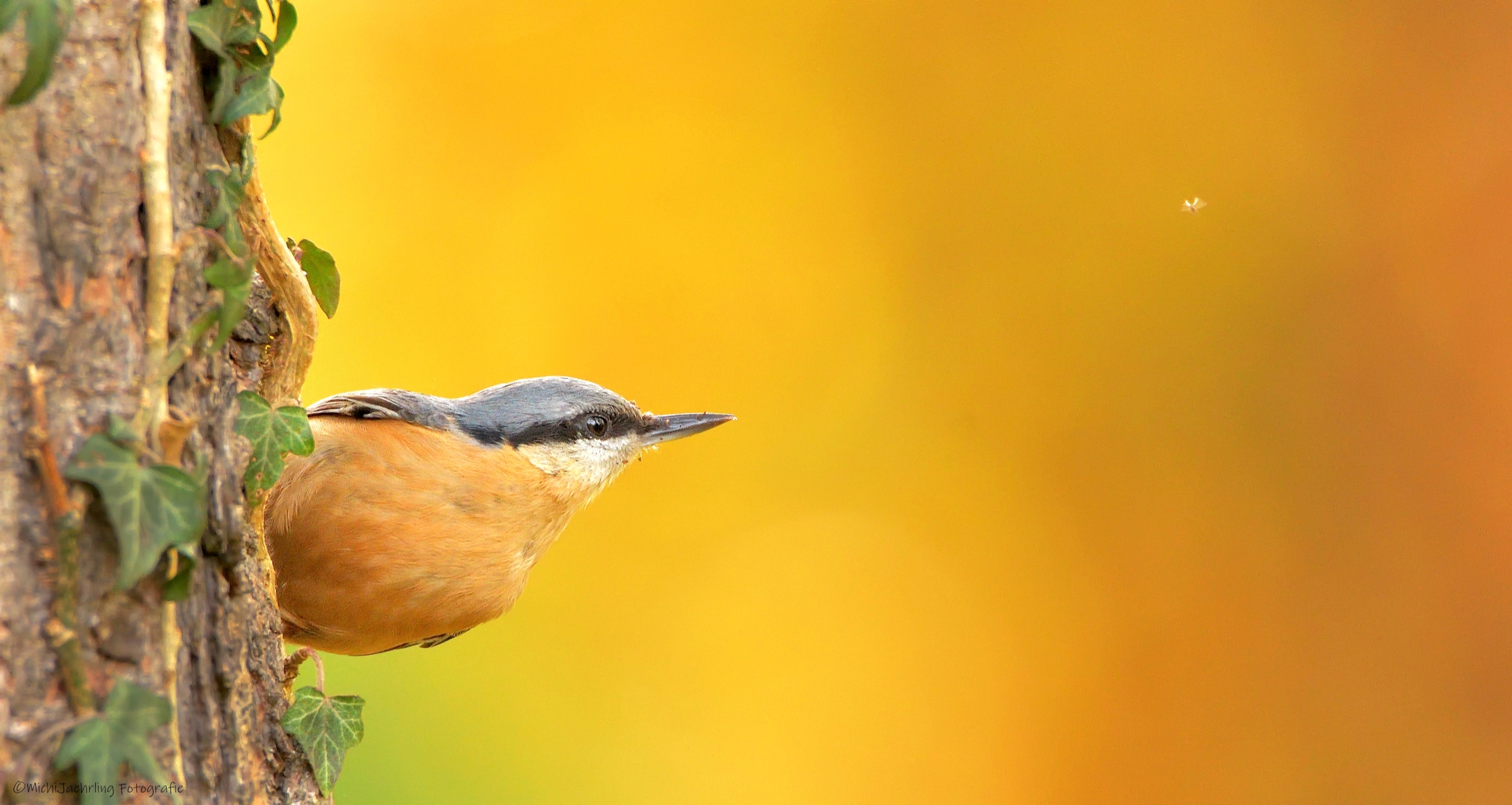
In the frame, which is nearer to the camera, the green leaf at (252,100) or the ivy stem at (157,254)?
the ivy stem at (157,254)

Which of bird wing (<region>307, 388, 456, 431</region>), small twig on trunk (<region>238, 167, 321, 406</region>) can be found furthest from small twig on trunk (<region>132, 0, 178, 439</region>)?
bird wing (<region>307, 388, 456, 431</region>)

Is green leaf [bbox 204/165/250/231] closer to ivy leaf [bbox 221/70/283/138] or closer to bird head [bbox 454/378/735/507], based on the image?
ivy leaf [bbox 221/70/283/138]

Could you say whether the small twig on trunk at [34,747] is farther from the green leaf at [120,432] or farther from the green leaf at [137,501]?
the green leaf at [120,432]

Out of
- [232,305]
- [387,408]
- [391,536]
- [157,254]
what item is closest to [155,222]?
[157,254]

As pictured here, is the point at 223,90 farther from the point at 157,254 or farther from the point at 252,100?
the point at 157,254

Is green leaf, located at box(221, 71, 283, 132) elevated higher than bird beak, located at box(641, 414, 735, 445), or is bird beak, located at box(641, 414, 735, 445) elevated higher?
green leaf, located at box(221, 71, 283, 132)

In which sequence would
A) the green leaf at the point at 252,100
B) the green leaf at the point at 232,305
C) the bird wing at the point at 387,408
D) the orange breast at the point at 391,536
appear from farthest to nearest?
the bird wing at the point at 387,408, the orange breast at the point at 391,536, the green leaf at the point at 252,100, the green leaf at the point at 232,305

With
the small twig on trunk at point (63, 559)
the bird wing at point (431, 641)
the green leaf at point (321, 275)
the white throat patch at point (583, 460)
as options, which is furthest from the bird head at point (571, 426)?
the small twig on trunk at point (63, 559)
